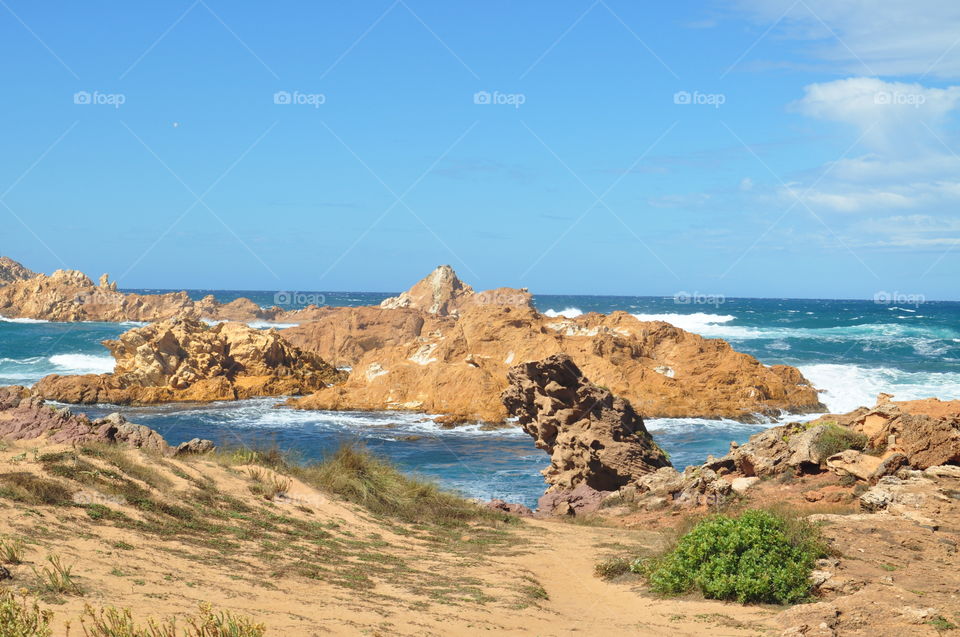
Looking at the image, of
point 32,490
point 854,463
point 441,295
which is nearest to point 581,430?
point 854,463

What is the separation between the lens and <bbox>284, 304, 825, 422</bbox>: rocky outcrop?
28.3 meters

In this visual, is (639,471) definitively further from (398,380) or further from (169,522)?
(398,380)

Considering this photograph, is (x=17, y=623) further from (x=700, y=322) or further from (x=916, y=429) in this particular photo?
(x=700, y=322)

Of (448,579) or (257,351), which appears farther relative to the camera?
(257,351)

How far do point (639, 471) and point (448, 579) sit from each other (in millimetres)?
8165

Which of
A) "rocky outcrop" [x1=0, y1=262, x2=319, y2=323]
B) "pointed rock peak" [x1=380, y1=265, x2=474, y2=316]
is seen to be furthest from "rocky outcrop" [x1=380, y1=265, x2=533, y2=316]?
"rocky outcrop" [x1=0, y1=262, x2=319, y2=323]

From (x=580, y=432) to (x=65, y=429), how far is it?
31.8ft

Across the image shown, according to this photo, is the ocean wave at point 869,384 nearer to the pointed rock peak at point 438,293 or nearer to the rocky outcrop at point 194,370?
the rocky outcrop at point 194,370

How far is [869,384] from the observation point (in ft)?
119

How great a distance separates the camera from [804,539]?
27.0 feet

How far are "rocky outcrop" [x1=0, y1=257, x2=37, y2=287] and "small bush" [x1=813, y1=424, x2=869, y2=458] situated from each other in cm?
10207

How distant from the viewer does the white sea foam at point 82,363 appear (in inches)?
1699

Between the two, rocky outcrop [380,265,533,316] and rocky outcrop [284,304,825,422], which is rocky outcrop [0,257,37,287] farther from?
rocky outcrop [284,304,825,422]

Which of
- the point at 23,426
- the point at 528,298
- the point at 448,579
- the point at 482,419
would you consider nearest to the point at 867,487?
→ the point at 448,579
